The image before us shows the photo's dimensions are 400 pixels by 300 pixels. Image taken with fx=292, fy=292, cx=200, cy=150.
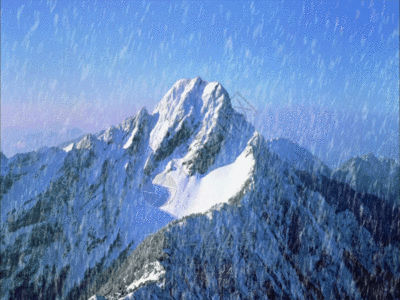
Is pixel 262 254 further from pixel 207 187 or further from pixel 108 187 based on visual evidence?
pixel 108 187

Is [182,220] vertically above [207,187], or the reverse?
[207,187]

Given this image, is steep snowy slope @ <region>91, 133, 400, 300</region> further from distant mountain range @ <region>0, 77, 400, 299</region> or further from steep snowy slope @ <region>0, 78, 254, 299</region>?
steep snowy slope @ <region>0, 78, 254, 299</region>

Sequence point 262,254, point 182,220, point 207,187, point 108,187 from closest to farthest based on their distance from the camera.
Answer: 1. point 182,220
2. point 262,254
3. point 207,187
4. point 108,187

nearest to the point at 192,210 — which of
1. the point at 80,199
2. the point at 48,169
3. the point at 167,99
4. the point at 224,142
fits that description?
the point at 224,142

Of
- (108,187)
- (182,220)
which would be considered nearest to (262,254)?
(182,220)

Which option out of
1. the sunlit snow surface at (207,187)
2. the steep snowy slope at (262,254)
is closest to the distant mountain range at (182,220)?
the steep snowy slope at (262,254)

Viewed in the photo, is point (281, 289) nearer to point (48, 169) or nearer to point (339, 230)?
point (339, 230)

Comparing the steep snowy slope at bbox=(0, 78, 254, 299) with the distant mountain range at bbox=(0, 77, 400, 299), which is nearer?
the distant mountain range at bbox=(0, 77, 400, 299)

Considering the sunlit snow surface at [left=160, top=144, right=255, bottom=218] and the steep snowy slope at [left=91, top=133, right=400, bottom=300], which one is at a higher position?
the sunlit snow surface at [left=160, top=144, right=255, bottom=218]

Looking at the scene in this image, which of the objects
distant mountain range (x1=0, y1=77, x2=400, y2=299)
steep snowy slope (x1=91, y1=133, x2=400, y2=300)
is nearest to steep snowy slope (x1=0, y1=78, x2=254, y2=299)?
distant mountain range (x1=0, y1=77, x2=400, y2=299)
